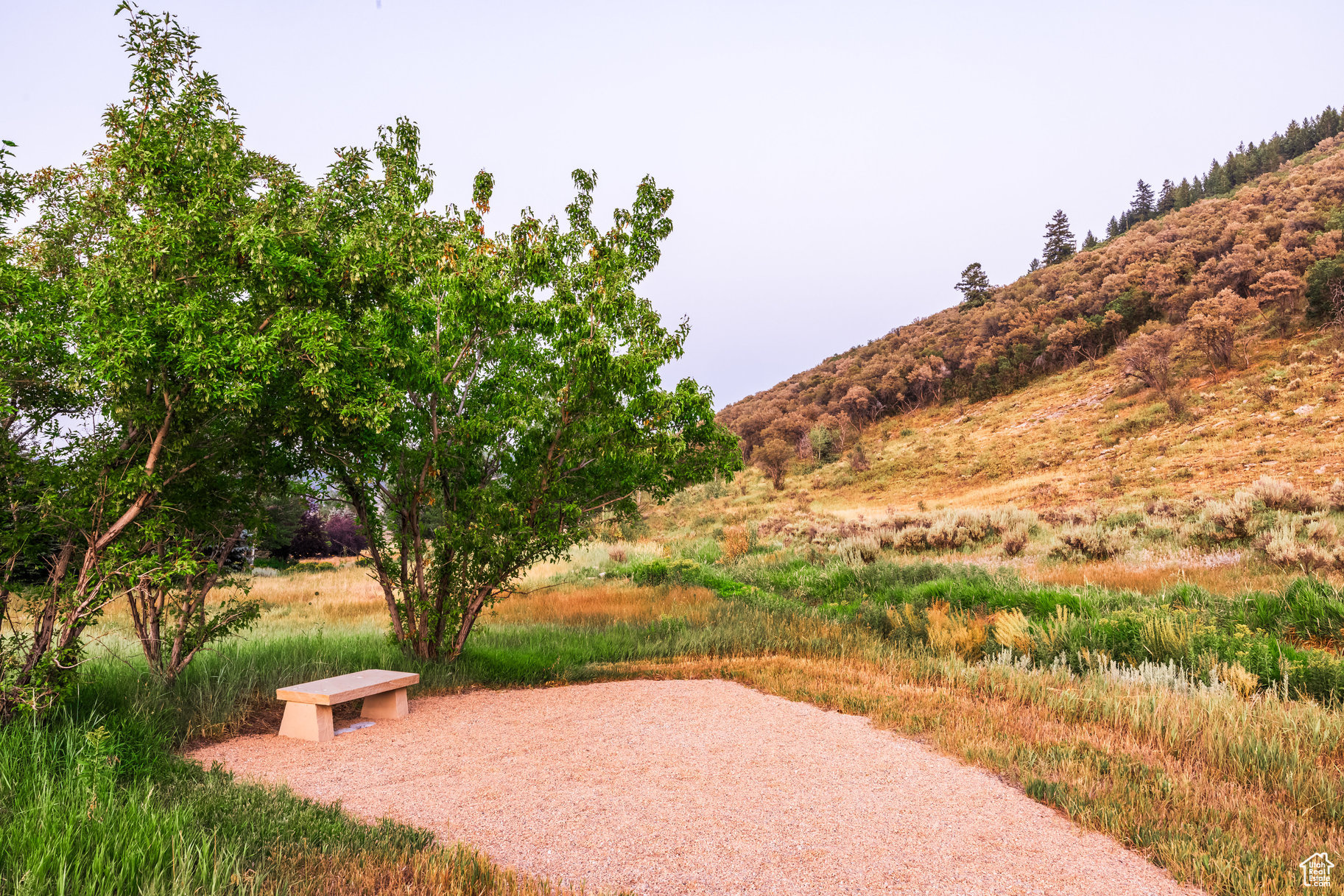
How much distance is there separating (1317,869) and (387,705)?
22.1 feet

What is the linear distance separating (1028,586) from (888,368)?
4681cm

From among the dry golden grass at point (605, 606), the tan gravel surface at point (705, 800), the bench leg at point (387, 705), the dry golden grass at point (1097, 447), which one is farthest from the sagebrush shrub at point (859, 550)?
the bench leg at point (387, 705)

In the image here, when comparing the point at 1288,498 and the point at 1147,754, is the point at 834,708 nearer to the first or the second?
the point at 1147,754

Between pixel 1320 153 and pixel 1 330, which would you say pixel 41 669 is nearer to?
pixel 1 330

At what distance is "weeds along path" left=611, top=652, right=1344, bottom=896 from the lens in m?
3.47

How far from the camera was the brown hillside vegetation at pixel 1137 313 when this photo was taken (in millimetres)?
32531

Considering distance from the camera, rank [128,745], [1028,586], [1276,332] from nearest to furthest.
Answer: [128,745], [1028,586], [1276,332]

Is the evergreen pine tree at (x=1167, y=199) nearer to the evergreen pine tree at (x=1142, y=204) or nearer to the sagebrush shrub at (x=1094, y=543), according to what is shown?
the evergreen pine tree at (x=1142, y=204)

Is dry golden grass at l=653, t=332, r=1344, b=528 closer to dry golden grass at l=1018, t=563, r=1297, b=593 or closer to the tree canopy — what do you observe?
dry golden grass at l=1018, t=563, r=1297, b=593

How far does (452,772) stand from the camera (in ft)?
16.0

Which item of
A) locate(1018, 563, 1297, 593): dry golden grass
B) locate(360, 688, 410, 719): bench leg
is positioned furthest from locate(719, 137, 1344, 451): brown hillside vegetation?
locate(360, 688, 410, 719): bench leg

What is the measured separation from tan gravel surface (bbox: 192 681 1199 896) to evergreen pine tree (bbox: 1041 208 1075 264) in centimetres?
8116

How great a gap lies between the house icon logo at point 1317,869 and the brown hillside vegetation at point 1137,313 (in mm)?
28348

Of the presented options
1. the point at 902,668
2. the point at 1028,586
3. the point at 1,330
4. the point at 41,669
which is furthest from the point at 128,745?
the point at 1028,586
